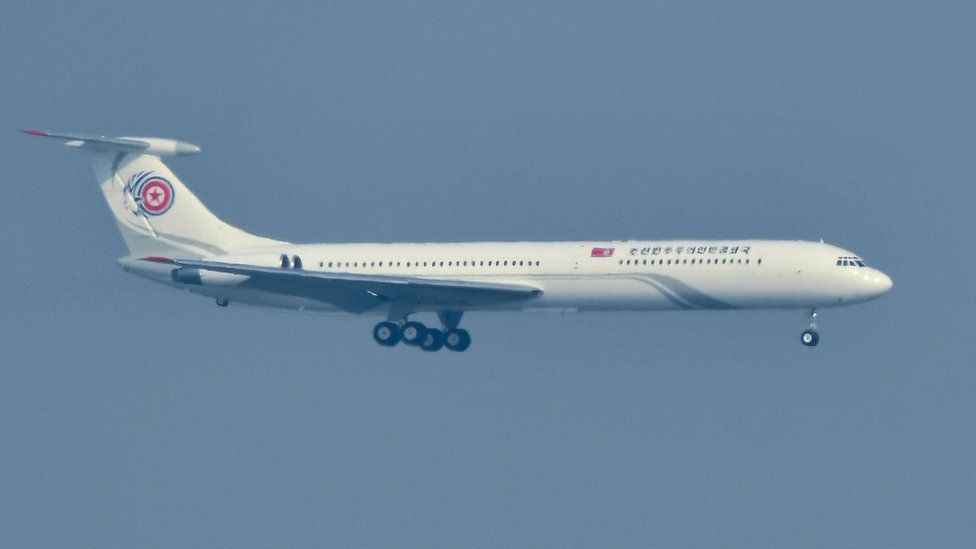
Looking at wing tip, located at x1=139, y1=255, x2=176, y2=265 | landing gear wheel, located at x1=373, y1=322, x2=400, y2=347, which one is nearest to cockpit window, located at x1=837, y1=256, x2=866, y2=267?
landing gear wheel, located at x1=373, y1=322, x2=400, y2=347

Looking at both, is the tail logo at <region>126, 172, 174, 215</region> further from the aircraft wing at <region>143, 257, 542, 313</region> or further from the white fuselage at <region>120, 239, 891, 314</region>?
the white fuselage at <region>120, 239, 891, 314</region>

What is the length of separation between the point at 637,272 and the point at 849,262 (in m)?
8.55

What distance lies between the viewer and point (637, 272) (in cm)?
7775

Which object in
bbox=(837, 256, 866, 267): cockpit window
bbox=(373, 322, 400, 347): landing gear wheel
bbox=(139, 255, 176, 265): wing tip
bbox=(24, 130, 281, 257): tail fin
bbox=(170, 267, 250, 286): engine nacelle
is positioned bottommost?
bbox=(373, 322, 400, 347): landing gear wheel

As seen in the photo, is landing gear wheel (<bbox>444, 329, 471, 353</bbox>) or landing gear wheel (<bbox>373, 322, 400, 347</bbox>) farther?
landing gear wheel (<bbox>444, 329, 471, 353</bbox>)

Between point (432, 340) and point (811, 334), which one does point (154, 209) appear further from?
point (811, 334)

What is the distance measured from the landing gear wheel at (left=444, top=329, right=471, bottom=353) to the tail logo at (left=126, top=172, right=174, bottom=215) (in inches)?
564

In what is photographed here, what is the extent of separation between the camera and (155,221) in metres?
86.1

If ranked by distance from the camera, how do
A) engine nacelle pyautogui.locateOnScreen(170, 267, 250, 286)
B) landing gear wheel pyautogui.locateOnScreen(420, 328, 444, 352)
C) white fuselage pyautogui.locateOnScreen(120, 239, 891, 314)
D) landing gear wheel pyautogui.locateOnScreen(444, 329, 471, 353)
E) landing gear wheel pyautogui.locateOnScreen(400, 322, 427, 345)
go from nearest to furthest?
white fuselage pyautogui.locateOnScreen(120, 239, 891, 314) → engine nacelle pyautogui.locateOnScreen(170, 267, 250, 286) → landing gear wheel pyautogui.locateOnScreen(400, 322, 427, 345) → landing gear wheel pyautogui.locateOnScreen(420, 328, 444, 352) → landing gear wheel pyautogui.locateOnScreen(444, 329, 471, 353)

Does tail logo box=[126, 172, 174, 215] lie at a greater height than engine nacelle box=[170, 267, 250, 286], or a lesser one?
greater

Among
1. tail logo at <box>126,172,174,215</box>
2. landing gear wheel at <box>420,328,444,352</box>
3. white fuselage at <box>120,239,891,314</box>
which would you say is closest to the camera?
white fuselage at <box>120,239,891,314</box>

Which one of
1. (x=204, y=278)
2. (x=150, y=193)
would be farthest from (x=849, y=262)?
(x=150, y=193)

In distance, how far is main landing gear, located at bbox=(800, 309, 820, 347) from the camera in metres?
77.2

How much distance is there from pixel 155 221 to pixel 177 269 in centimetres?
431
